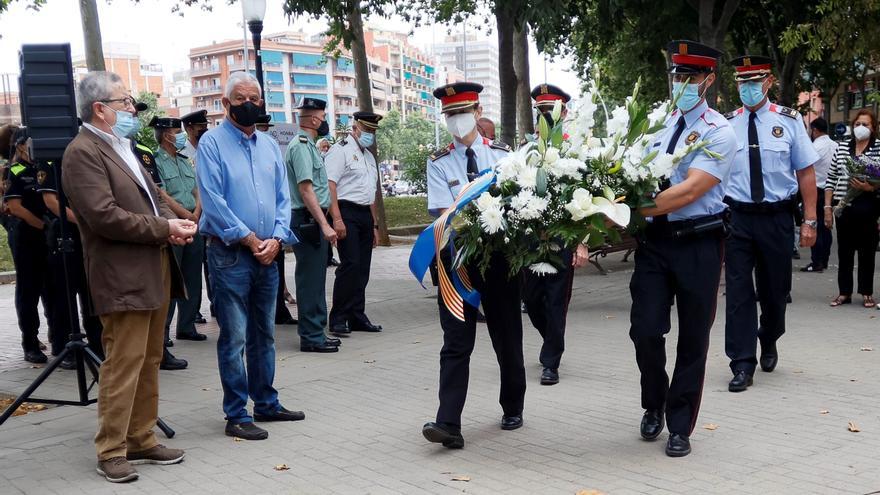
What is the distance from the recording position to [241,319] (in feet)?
19.1

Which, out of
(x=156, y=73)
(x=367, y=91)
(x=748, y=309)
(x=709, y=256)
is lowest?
(x=748, y=309)

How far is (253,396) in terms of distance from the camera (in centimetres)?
609

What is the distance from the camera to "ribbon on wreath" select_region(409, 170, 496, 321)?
5094 mm

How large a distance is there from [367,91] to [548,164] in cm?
1592

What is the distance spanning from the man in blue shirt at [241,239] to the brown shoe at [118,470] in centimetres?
85

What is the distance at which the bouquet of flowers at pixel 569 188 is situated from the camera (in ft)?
15.6

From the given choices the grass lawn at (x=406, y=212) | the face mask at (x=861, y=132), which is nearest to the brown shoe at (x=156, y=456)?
the face mask at (x=861, y=132)

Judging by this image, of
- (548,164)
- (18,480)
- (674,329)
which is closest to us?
(548,164)

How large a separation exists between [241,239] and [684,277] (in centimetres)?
257

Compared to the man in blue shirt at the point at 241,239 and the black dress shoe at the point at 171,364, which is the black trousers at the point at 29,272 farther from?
the man in blue shirt at the point at 241,239

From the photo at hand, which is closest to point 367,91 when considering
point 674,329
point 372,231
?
point 372,231

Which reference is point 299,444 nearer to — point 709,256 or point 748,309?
point 709,256

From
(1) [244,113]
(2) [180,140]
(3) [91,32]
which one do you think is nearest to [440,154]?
(1) [244,113]

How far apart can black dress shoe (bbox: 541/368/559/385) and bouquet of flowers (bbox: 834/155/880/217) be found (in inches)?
186
